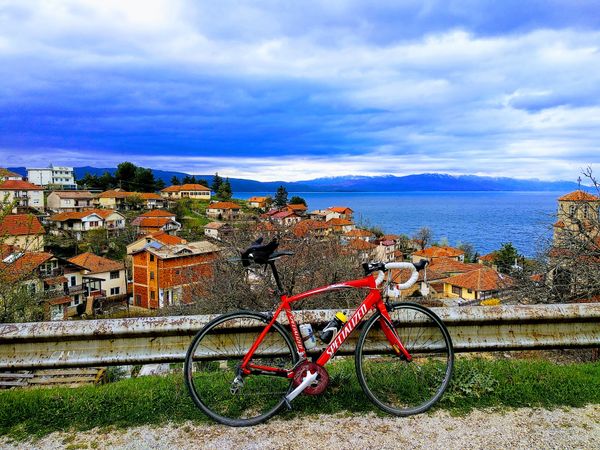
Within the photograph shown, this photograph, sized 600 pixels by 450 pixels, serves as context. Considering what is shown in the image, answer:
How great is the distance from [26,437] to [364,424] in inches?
99.8

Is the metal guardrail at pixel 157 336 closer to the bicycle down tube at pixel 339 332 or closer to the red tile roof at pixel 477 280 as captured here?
the bicycle down tube at pixel 339 332

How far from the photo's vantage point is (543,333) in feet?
13.1

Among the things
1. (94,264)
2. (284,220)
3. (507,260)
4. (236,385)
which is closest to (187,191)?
(94,264)

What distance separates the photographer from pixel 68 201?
8006 cm

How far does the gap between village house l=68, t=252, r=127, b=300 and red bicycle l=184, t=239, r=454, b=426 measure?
4150cm

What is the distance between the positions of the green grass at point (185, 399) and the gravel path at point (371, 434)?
0.13 m

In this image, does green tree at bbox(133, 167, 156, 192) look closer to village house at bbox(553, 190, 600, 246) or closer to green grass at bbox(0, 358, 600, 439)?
village house at bbox(553, 190, 600, 246)

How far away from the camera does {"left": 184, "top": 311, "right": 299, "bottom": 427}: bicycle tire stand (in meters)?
3.45

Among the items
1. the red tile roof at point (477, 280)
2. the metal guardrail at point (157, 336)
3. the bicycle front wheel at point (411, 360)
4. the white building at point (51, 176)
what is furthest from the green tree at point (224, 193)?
the bicycle front wheel at point (411, 360)

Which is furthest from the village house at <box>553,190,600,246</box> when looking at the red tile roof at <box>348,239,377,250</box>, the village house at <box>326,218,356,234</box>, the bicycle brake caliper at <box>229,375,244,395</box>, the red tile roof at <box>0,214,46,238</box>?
the village house at <box>326,218,356,234</box>

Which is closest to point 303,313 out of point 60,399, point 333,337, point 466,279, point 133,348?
point 333,337

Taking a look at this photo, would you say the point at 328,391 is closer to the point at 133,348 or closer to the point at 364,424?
the point at 364,424

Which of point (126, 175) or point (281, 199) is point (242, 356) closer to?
point (281, 199)

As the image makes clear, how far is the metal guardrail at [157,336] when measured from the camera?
3.58m
